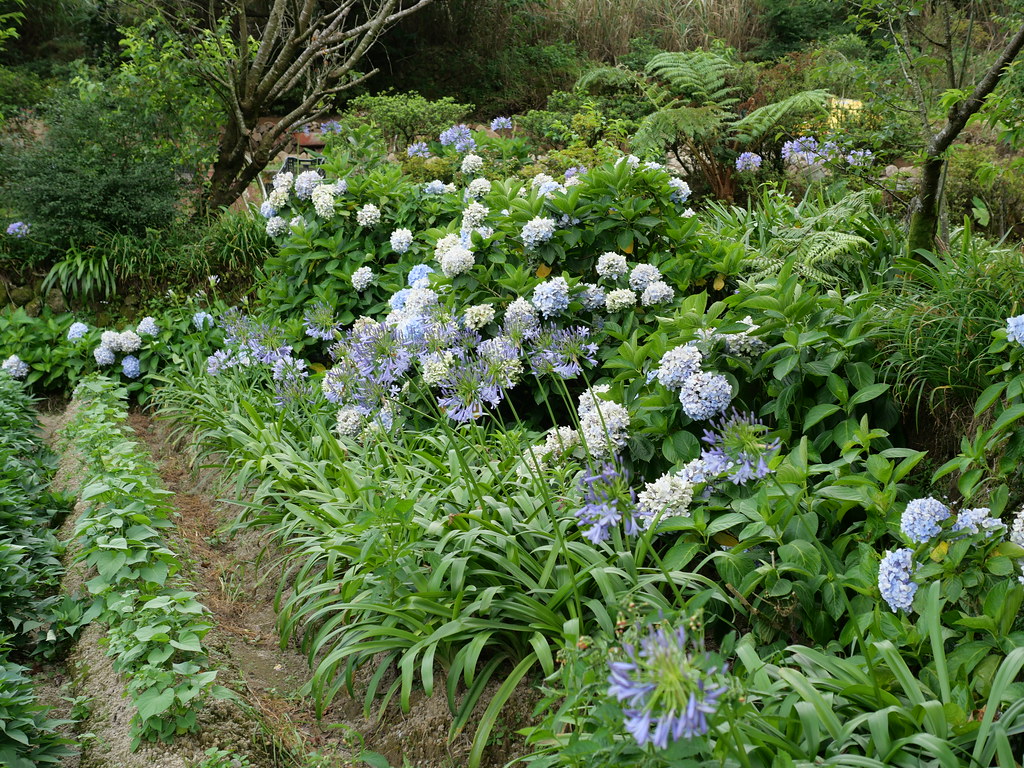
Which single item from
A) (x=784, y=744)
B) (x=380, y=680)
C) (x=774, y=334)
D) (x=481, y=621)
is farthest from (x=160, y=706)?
(x=774, y=334)

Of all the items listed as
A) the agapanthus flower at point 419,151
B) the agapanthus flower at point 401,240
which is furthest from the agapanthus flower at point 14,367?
the agapanthus flower at point 419,151

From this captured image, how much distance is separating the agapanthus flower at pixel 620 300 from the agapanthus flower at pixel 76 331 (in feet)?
13.8

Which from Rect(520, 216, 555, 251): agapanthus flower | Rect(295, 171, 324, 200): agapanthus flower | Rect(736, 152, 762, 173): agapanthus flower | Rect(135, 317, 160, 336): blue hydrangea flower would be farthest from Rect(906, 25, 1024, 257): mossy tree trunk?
Rect(135, 317, 160, 336): blue hydrangea flower

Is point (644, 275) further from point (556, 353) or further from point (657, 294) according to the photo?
point (556, 353)

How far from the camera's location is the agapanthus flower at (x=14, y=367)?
18.2 feet

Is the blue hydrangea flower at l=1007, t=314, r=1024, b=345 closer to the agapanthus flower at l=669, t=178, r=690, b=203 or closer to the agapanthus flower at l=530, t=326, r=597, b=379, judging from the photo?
the agapanthus flower at l=530, t=326, r=597, b=379

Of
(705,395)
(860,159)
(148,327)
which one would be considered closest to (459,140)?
(148,327)

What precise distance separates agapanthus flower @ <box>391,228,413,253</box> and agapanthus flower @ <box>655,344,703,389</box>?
240cm

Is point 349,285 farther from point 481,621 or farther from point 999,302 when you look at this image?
point 999,302

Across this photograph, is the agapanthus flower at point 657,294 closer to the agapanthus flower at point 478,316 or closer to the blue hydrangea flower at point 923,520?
the agapanthus flower at point 478,316

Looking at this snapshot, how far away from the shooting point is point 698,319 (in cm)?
292

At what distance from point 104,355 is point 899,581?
5.36m

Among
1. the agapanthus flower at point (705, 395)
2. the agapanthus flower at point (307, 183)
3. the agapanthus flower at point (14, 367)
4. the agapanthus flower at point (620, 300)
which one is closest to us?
the agapanthus flower at point (705, 395)

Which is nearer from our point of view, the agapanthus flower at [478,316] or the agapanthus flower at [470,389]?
the agapanthus flower at [470,389]
